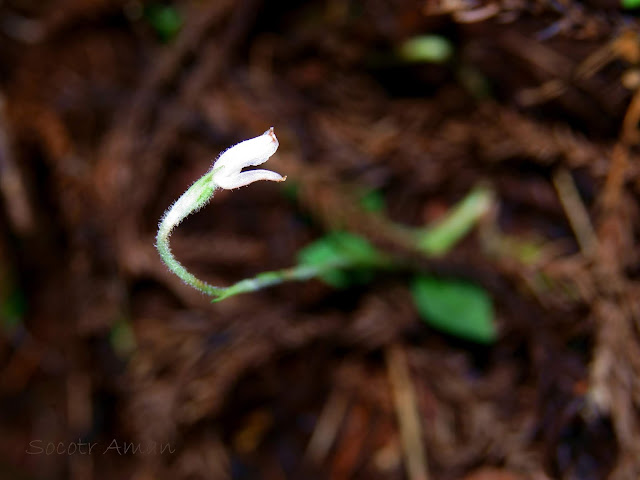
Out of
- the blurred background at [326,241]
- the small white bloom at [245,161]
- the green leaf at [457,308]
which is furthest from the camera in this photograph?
the green leaf at [457,308]

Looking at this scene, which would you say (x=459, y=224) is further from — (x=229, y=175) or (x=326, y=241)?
(x=229, y=175)

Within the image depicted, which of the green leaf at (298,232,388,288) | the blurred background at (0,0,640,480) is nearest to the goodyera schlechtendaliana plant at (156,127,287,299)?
the blurred background at (0,0,640,480)

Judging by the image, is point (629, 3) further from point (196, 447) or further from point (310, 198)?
point (196, 447)

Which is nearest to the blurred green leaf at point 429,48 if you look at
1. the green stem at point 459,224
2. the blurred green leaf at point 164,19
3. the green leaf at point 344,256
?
the green stem at point 459,224

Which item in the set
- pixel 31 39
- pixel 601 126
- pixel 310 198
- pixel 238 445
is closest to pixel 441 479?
pixel 238 445

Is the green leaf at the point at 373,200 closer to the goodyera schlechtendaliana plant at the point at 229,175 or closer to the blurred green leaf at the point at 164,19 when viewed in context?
the goodyera schlechtendaliana plant at the point at 229,175
